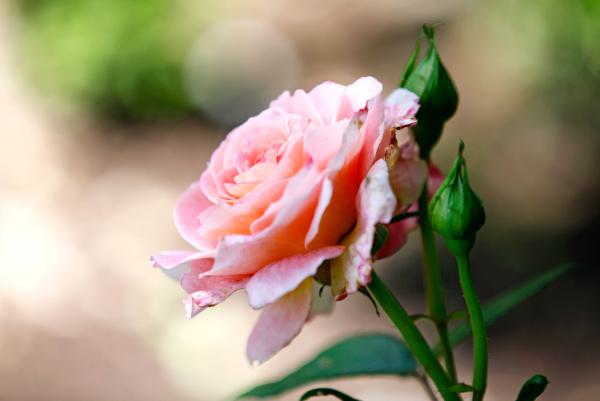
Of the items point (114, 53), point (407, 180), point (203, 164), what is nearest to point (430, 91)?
point (407, 180)

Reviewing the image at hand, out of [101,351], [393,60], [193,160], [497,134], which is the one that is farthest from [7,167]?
[497,134]

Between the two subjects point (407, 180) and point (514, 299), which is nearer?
point (407, 180)

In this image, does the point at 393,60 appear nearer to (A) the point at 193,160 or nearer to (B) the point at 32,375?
(A) the point at 193,160

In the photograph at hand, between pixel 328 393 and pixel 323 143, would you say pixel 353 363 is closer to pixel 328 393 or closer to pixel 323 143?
pixel 328 393

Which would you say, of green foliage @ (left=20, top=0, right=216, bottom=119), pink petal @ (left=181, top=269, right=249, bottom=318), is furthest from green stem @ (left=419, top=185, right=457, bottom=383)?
green foliage @ (left=20, top=0, right=216, bottom=119)

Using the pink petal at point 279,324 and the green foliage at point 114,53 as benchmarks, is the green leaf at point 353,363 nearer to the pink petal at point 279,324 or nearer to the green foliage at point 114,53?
the pink petal at point 279,324

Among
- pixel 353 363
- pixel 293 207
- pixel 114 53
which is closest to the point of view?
pixel 293 207

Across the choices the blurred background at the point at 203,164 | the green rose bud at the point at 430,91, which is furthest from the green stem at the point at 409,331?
the blurred background at the point at 203,164
